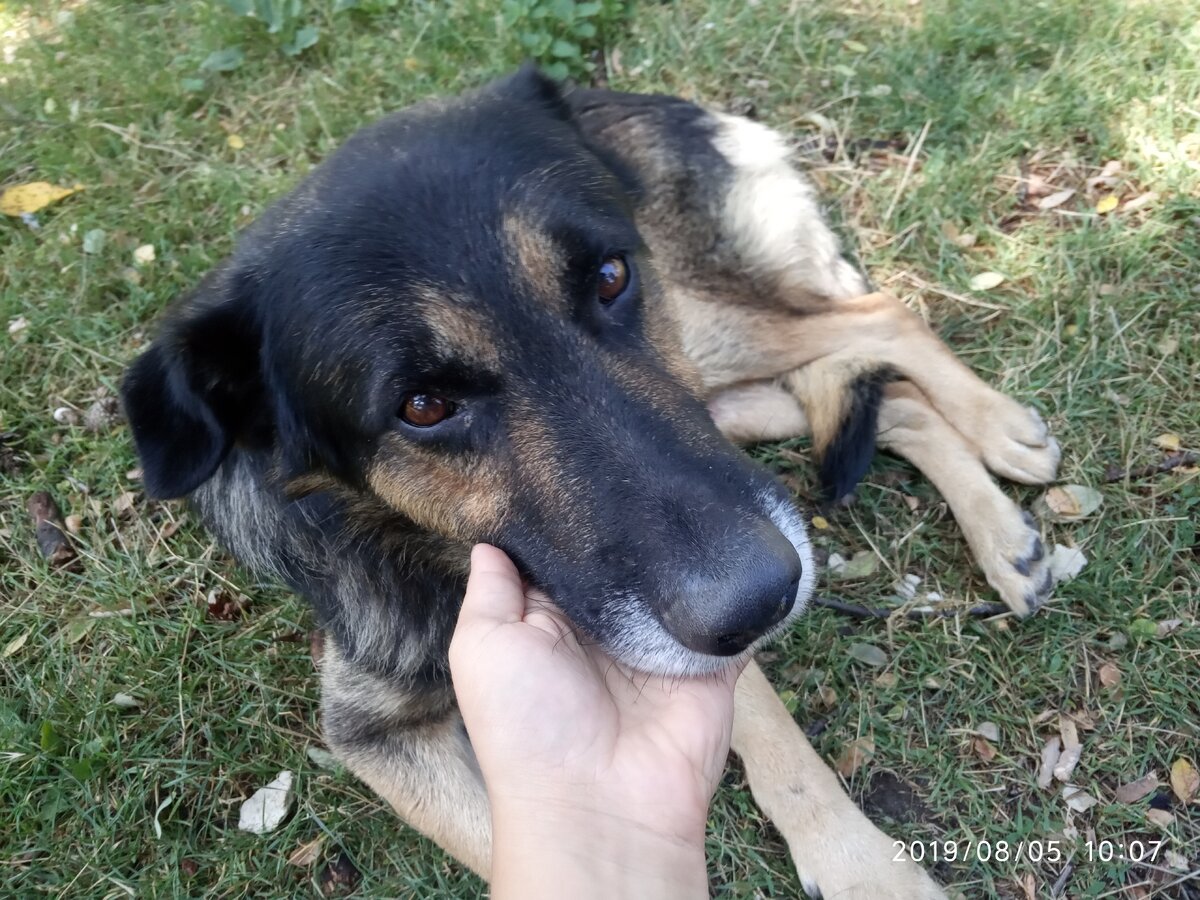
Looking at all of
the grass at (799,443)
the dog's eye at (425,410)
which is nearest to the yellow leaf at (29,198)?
the grass at (799,443)

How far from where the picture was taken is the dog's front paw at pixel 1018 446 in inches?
145

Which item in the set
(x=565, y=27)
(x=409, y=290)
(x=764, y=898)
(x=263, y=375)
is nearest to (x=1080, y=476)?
(x=764, y=898)

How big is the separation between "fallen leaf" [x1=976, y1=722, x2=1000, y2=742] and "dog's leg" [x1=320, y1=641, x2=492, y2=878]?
1.90m

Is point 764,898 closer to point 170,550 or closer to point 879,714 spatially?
point 879,714

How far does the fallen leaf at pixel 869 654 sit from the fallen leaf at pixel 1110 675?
796 mm

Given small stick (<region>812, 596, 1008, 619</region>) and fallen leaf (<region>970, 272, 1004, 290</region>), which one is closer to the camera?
small stick (<region>812, 596, 1008, 619</region>)

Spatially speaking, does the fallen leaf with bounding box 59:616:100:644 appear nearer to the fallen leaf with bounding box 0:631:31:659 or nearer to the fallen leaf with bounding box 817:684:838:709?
the fallen leaf with bounding box 0:631:31:659

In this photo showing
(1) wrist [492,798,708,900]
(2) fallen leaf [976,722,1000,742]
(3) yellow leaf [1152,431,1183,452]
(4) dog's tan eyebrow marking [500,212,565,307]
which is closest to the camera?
(1) wrist [492,798,708,900]

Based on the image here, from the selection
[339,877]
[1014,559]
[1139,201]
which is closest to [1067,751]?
[1014,559]

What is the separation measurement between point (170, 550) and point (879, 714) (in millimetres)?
3258

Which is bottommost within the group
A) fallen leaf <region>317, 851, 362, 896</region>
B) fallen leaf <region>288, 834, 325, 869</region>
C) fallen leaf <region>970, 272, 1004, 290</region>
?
fallen leaf <region>317, 851, 362, 896</region>

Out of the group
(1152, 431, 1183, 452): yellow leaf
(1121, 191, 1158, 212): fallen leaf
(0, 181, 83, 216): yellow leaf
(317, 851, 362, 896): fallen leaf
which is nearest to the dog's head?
(317, 851, 362, 896): fallen leaf

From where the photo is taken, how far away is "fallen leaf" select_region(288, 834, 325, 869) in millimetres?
3416

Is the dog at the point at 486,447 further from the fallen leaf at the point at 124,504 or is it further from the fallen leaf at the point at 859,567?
the fallen leaf at the point at 124,504
